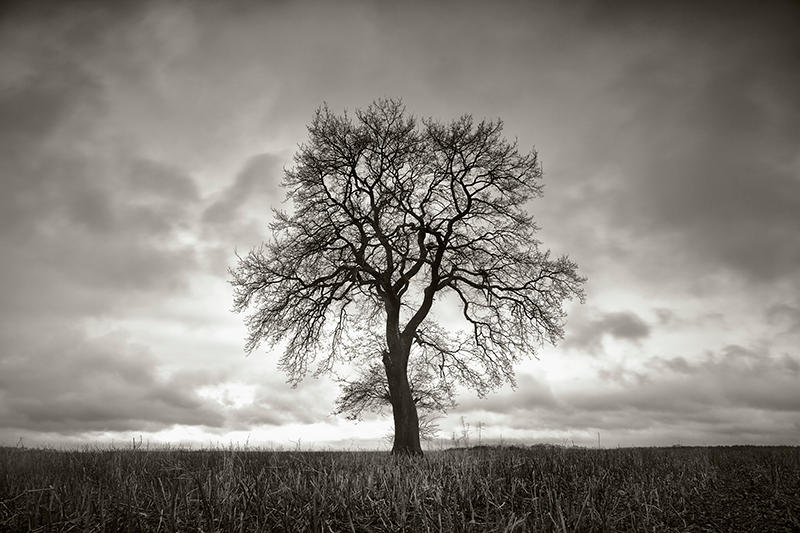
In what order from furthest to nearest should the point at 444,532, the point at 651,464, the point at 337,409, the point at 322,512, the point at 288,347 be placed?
1. the point at 337,409
2. the point at 288,347
3. the point at 651,464
4. the point at 322,512
5. the point at 444,532

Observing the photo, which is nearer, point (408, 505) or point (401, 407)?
point (408, 505)

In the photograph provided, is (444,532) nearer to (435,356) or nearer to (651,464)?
(651,464)

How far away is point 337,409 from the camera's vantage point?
20453 millimetres

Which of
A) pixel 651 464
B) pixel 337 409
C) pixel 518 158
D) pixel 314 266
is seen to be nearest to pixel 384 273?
pixel 314 266

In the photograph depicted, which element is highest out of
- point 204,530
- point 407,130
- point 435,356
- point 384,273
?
point 407,130

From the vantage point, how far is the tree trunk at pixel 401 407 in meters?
15.0

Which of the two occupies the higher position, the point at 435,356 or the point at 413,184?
the point at 413,184

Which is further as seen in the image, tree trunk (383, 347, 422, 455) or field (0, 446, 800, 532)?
tree trunk (383, 347, 422, 455)

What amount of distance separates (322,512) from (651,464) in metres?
7.18

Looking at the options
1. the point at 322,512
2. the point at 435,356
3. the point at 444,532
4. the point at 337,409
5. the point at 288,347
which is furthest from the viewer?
the point at 337,409

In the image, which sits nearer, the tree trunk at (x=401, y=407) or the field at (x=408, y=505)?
the field at (x=408, y=505)

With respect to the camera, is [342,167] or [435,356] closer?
[342,167]

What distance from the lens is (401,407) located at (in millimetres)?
15211

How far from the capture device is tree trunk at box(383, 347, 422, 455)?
15.0m
